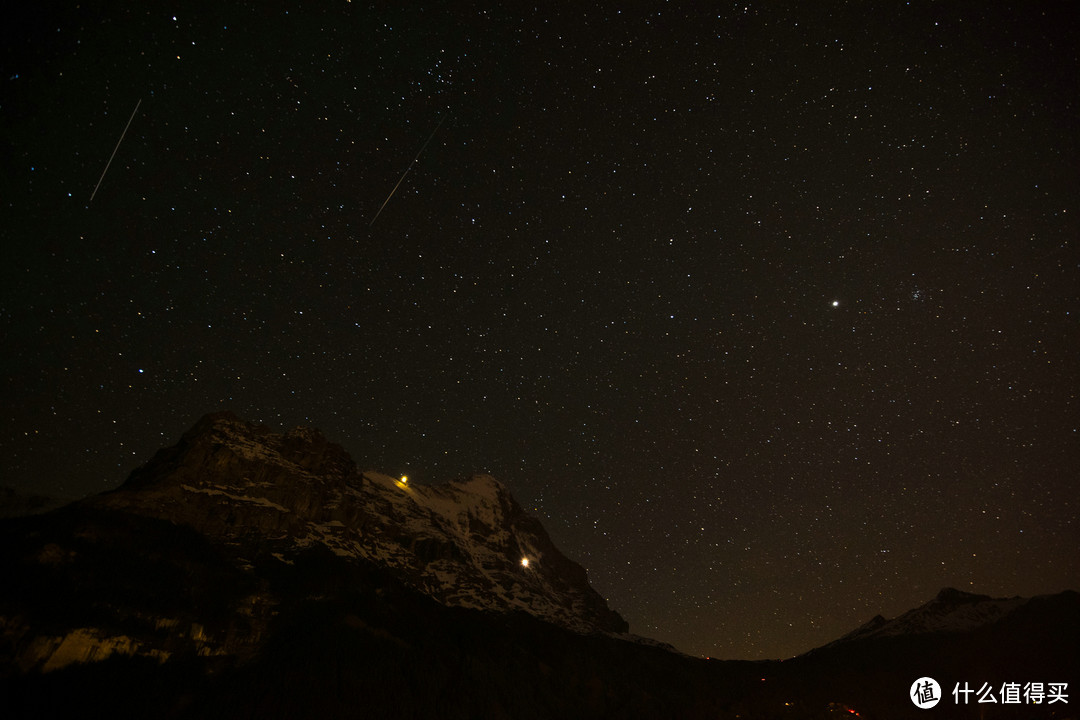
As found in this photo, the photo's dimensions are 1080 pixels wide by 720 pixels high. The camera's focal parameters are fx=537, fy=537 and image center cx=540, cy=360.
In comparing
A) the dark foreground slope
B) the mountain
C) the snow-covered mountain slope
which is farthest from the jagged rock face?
the snow-covered mountain slope

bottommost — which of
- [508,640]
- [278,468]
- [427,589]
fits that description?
[508,640]

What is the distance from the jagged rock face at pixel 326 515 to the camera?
252 feet

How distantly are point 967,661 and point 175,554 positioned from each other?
402 ft

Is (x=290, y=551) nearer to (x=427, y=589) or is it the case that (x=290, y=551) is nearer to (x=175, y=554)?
(x=175, y=554)

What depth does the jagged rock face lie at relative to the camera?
76.9 m

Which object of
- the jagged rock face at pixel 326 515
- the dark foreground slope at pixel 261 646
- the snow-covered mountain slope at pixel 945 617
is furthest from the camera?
the snow-covered mountain slope at pixel 945 617

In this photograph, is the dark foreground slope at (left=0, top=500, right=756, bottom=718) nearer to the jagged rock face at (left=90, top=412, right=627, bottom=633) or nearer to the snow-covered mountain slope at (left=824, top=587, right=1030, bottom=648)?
the jagged rock face at (left=90, top=412, right=627, bottom=633)

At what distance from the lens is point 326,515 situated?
92.9 m

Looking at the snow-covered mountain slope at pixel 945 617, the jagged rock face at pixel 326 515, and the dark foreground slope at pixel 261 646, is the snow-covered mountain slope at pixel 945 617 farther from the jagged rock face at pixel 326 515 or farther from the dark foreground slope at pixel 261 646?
the jagged rock face at pixel 326 515

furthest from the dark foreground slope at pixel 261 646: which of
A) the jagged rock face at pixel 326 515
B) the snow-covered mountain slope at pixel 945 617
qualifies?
the snow-covered mountain slope at pixel 945 617

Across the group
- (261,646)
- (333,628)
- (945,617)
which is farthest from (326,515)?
(945,617)

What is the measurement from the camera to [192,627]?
5703cm

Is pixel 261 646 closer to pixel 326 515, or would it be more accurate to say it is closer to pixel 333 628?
pixel 333 628

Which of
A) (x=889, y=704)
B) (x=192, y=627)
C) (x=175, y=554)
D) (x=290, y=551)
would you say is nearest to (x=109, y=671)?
(x=192, y=627)
